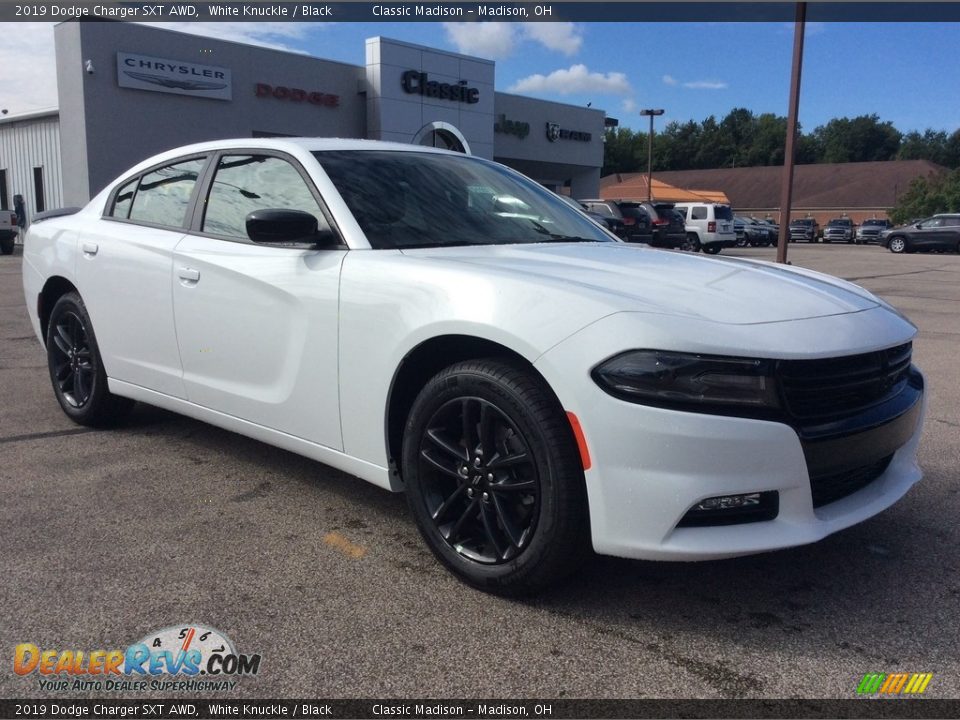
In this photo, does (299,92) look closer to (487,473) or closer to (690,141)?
(487,473)

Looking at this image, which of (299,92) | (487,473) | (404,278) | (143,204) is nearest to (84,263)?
(143,204)

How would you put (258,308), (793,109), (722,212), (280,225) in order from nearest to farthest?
1. (280,225)
2. (258,308)
3. (793,109)
4. (722,212)

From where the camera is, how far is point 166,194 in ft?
14.7

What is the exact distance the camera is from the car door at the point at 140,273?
13.6ft

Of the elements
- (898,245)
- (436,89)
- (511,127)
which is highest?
(436,89)

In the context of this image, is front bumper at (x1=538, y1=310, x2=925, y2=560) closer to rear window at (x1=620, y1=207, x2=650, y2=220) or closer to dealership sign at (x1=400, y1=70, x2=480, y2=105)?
rear window at (x1=620, y1=207, x2=650, y2=220)

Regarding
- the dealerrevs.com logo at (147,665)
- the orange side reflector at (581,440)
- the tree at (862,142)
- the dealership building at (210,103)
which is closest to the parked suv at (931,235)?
the dealership building at (210,103)

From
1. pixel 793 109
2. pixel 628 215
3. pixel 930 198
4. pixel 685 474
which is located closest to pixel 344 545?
pixel 685 474

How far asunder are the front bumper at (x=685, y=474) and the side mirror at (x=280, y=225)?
3.88ft

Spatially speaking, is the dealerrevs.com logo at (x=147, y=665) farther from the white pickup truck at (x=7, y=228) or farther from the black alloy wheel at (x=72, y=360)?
the white pickup truck at (x=7, y=228)

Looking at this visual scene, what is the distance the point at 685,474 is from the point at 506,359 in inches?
27.1

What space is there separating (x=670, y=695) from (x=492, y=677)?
0.48m

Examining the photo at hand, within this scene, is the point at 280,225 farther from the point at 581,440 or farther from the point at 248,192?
the point at 581,440

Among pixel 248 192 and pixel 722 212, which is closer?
pixel 248 192
